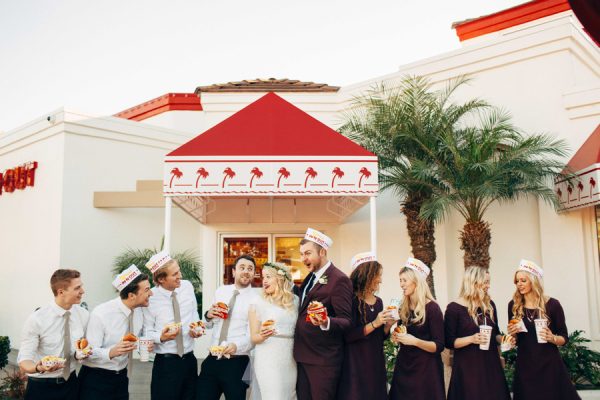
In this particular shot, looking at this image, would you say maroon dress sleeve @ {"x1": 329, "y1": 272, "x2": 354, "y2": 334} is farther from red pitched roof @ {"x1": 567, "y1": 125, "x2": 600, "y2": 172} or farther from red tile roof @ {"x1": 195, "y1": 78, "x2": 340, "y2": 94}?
red tile roof @ {"x1": 195, "y1": 78, "x2": 340, "y2": 94}

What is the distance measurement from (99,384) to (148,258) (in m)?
8.43

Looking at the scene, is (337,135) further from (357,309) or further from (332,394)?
(332,394)

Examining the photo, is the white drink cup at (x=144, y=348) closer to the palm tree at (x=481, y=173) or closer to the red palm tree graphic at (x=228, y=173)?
the red palm tree graphic at (x=228, y=173)

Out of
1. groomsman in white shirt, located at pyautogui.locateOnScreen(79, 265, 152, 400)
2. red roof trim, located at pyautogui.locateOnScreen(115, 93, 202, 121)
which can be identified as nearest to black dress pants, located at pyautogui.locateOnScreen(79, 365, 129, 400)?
groomsman in white shirt, located at pyautogui.locateOnScreen(79, 265, 152, 400)

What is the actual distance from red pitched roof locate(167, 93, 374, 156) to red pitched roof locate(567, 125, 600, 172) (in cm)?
394

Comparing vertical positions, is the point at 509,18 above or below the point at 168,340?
above

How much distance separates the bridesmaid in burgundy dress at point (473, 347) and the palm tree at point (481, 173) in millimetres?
3792

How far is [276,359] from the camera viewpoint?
198 inches

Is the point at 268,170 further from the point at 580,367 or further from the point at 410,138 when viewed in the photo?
the point at 580,367

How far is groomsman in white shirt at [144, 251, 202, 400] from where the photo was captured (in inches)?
211

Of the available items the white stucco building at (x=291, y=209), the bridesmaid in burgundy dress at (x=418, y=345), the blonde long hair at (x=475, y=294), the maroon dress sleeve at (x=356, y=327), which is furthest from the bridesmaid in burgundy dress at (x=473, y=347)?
the white stucco building at (x=291, y=209)

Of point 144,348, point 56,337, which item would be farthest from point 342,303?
point 56,337

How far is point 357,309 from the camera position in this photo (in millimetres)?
5238

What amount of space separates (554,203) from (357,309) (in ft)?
20.7
